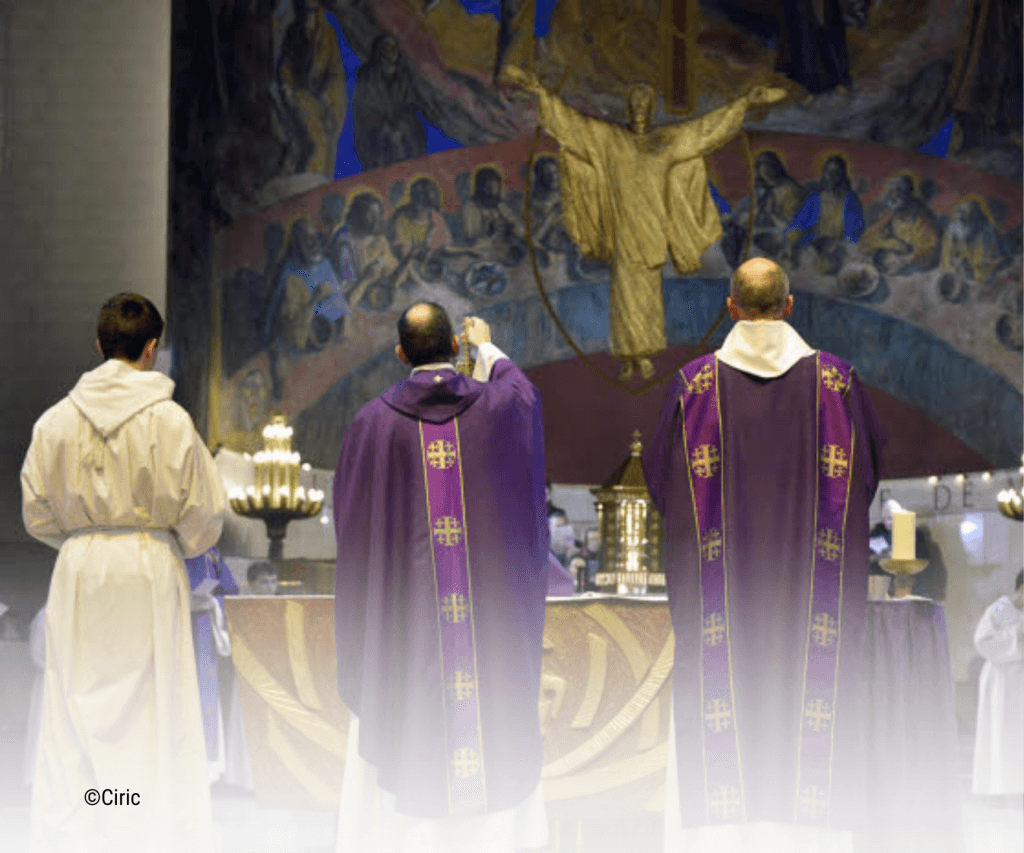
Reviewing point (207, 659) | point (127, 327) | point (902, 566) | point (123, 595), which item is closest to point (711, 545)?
point (902, 566)

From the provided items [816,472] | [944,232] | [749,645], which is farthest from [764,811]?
[944,232]

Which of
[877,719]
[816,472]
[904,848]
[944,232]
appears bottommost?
[904,848]

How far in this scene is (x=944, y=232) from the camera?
448 inches

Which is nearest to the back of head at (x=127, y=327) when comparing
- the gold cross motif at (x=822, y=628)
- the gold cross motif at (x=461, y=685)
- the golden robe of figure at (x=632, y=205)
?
the gold cross motif at (x=461, y=685)

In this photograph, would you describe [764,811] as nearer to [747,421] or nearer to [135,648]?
[747,421]

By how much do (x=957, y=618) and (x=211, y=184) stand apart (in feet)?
20.6

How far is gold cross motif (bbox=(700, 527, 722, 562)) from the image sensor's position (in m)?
4.28

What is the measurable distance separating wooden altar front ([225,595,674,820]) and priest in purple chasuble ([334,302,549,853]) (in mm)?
1326

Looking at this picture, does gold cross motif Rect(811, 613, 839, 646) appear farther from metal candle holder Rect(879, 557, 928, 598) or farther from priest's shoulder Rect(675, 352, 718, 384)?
metal candle holder Rect(879, 557, 928, 598)

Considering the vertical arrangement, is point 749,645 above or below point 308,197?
below

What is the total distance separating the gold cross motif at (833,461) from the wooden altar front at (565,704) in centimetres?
171

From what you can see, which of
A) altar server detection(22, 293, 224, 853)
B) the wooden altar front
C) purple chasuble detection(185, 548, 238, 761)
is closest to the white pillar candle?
the wooden altar front

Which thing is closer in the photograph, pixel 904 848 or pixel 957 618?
pixel 904 848

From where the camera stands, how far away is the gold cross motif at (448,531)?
14.8ft
